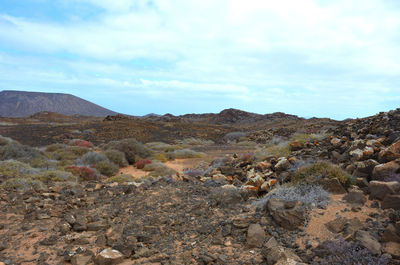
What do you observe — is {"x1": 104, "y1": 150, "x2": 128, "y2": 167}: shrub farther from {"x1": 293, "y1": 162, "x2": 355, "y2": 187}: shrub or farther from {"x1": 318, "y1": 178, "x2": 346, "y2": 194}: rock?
{"x1": 318, "y1": 178, "x2": 346, "y2": 194}: rock

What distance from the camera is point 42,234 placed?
16.5 feet

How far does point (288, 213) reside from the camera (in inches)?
175

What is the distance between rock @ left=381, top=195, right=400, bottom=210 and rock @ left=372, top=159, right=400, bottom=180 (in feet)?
2.85

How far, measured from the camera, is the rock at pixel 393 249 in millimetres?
3353

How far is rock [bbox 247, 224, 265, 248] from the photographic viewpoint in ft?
13.5

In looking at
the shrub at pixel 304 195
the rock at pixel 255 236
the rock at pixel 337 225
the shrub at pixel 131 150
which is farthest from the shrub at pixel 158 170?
the rock at pixel 337 225

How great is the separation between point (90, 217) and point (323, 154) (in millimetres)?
5985

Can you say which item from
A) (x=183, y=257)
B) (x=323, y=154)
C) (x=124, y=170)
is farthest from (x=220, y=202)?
(x=124, y=170)

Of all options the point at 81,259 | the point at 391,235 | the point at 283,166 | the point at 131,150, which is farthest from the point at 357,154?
the point at 131,150

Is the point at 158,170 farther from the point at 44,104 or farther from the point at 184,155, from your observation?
the point at 44,104

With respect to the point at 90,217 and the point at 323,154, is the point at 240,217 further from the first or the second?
the point at 323,154

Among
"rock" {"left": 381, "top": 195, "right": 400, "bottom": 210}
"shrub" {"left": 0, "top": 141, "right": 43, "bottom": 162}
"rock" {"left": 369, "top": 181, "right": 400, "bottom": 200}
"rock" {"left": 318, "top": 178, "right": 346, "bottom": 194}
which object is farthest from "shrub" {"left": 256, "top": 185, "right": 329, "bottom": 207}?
"shrub" {"left": 0, "top": 141, "right": 43, "bottom": 162}

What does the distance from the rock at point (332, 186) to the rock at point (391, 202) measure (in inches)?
35.3

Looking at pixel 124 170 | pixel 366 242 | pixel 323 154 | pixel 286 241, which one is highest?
pixel 323 154
